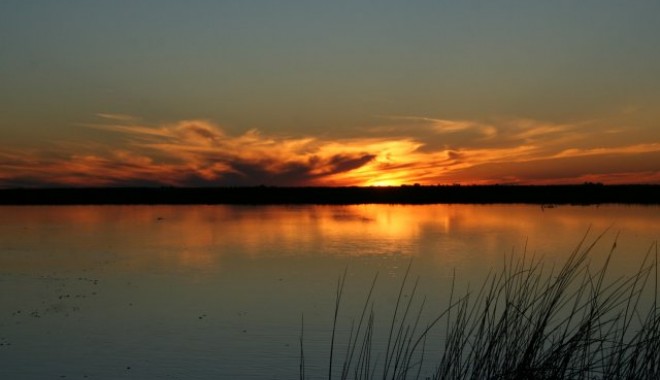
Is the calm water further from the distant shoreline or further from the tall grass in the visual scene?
the distant shoreline

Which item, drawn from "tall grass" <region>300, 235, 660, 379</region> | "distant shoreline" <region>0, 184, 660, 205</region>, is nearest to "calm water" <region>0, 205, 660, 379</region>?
"tall grass" <region>300, 235, 660, 379</region>

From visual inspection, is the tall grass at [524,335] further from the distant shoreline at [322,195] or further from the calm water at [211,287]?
the distant shoreline at [322,195]

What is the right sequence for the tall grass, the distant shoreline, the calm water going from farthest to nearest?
the distant shoreline, the calm water, the tall grass

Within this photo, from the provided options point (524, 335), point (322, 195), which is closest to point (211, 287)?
point (524, 335)

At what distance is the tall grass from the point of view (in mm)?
4887

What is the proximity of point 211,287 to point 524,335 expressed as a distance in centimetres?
1304

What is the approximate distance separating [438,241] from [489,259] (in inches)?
267

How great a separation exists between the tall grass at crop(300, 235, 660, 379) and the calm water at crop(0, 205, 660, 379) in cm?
69

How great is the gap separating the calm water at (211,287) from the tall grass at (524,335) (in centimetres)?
69

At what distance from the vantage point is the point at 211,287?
1766 centimetres

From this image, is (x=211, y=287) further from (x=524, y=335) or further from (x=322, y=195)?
(x=322, y=195)

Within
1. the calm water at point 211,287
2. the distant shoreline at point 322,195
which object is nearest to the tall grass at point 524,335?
the calm water at point 211,287

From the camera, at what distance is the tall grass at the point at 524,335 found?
4.89 m

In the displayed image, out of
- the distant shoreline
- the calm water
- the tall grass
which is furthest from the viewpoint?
the distant shoreline
